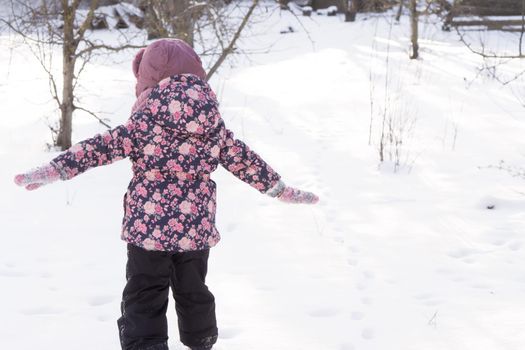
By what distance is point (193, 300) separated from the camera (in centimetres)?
256

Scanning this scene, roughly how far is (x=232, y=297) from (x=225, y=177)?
2890 mm

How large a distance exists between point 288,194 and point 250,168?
216mm

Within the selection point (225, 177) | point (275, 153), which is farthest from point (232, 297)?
point (275, 153)

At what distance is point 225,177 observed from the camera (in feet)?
20.3

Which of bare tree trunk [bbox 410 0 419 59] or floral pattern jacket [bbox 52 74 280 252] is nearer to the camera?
floral pattern jacket [bbox 52 74 280 252]

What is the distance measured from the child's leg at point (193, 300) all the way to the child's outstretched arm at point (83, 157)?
500mm

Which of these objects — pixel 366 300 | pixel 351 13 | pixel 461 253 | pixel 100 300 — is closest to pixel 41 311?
pixel 100 300

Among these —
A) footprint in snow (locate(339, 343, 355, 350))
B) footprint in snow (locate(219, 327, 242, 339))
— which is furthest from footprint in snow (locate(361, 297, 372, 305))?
footprint in snow (locate(219, 327, 242, 339))

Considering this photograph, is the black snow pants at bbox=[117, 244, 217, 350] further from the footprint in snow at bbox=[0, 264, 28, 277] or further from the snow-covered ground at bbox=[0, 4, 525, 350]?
the footprint in snow at bbox=[0, 264, 28, 277]

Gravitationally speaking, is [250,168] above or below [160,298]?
above

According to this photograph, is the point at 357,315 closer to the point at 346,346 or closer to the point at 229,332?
the point at 346,346

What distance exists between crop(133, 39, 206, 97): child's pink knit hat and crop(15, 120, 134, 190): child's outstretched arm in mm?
211

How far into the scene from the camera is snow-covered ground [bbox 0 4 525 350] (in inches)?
118

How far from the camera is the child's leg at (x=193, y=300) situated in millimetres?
2496
